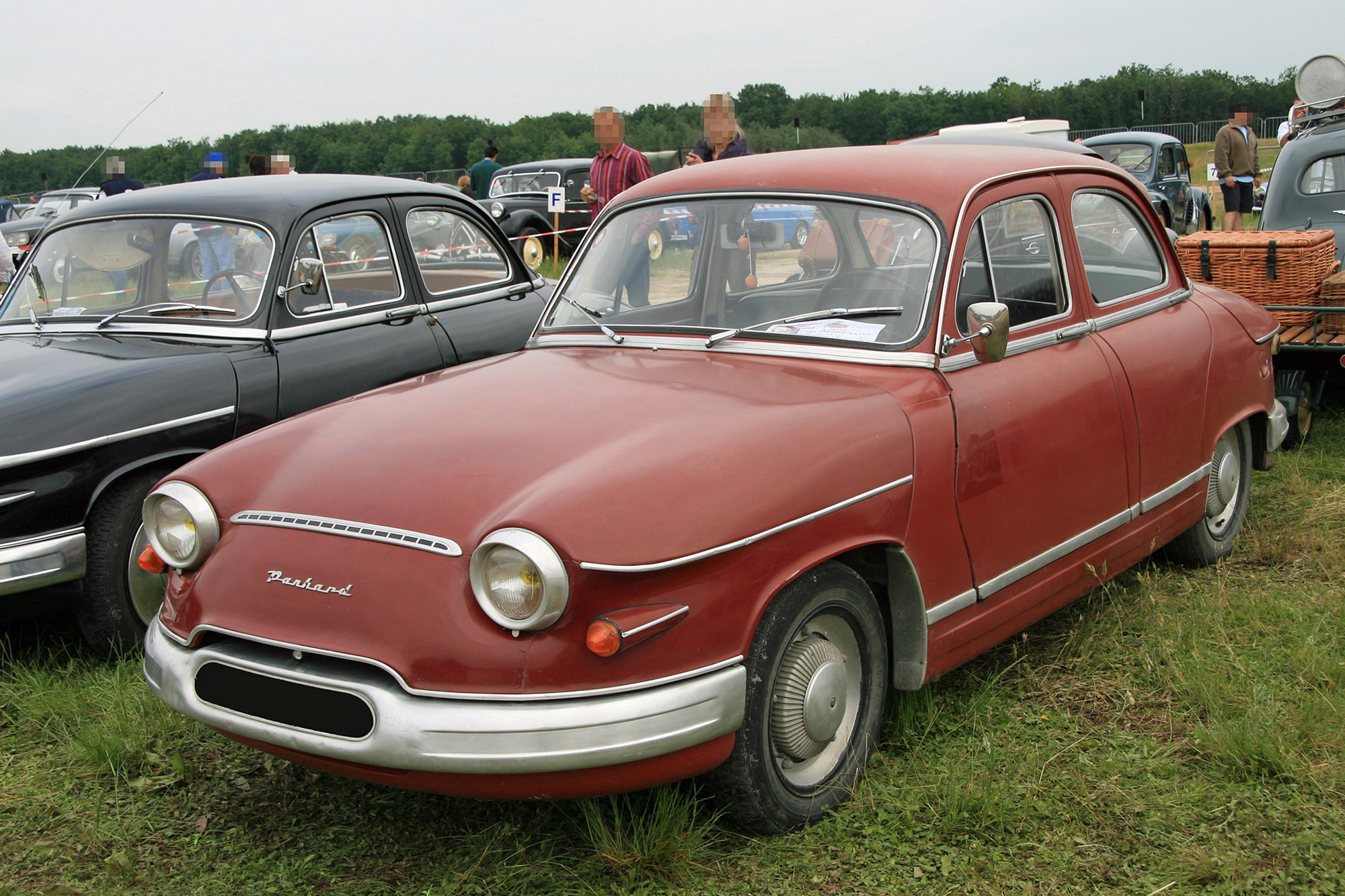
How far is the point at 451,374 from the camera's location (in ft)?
11.8

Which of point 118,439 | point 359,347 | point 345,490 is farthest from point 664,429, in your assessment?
point 359,347

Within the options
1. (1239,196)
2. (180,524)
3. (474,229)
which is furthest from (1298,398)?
(1239,196)

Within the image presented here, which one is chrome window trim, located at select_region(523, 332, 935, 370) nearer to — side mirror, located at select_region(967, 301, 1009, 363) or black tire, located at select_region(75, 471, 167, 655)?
side mirror, located at select_region(967, 301, 1009, 363)

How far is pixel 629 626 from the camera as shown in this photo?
7.56 feet

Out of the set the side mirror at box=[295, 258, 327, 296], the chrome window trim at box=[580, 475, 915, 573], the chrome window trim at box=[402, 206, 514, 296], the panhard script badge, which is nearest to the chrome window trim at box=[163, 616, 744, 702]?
the panhard script badge

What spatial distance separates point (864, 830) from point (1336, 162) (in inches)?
281

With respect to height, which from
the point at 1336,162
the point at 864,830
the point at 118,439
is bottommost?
the point at 864,830

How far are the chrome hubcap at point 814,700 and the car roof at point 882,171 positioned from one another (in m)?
1.32

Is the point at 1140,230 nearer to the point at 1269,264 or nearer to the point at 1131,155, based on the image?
the point at 1269,264

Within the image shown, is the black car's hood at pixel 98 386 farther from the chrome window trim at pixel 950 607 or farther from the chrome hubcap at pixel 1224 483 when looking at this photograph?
the chrome hubcap at pixel 1224 483

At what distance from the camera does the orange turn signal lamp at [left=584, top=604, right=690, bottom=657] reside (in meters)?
2.29

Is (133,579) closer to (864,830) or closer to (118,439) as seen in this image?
(118,439)

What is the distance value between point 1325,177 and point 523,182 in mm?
13962

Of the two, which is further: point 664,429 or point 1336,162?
point 1336,162
